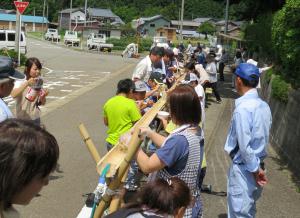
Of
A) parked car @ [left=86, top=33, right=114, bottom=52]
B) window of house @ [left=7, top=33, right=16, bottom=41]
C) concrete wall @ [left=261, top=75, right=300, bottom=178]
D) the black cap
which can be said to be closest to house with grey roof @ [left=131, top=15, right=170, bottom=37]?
parked car @ [left=86, top=33, right=114, bottom=52]

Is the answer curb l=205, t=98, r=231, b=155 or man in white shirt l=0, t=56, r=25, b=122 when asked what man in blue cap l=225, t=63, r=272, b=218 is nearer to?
man in white shirt l=0, t=56, r=25, b=122

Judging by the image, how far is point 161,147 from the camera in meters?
3.65

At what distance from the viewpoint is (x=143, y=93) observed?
24.4ft

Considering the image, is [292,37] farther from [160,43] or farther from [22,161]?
[160,43]

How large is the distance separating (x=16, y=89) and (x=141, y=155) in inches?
137

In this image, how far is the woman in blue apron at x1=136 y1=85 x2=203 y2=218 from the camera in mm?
3584

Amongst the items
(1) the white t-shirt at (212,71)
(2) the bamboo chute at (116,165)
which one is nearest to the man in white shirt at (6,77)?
(2) the bamboo chute at (116,165)

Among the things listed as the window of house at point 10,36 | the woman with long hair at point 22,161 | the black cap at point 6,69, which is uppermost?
the black cap at point 6,69

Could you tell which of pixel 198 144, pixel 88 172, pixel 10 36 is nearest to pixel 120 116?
pixel 88 172

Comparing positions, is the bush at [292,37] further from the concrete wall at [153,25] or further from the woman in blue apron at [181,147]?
the concrete wall at [153,25]

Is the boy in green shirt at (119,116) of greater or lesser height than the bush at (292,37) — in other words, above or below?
below

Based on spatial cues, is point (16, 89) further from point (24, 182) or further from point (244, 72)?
point (24, 182)

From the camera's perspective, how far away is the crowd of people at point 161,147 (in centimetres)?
186

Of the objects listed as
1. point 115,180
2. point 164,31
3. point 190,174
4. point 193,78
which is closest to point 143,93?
point 193,78
